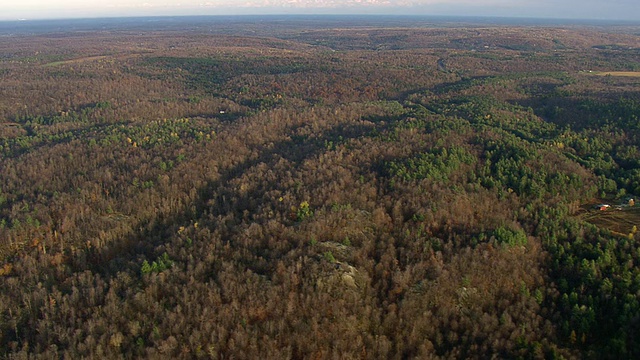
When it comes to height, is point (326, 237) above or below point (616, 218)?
above

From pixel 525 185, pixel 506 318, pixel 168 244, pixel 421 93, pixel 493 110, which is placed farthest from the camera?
pixel 421 93

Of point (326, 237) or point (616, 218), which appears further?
point (616, 218)

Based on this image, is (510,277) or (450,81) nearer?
(510,277)

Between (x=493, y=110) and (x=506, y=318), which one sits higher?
(x=493, y=110)

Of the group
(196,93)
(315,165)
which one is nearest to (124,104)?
(196,93)

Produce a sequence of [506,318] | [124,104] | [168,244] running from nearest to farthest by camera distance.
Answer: [506,318]
[168,244]
[124,104]

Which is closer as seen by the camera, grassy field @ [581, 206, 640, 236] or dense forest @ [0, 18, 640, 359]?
dense forest @ [0, 18, 640, 359]

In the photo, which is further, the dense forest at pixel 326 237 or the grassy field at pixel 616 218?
the grassy field at pixel 616 218

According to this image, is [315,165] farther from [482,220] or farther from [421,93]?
[421,93]
